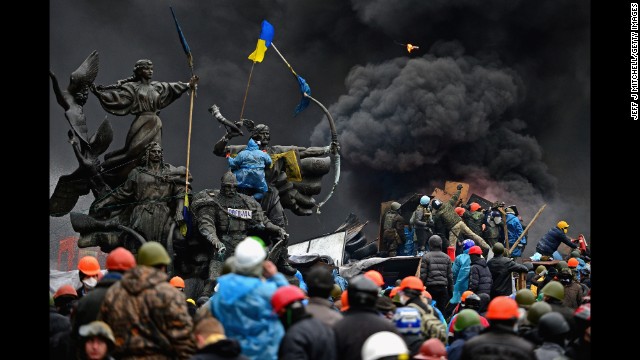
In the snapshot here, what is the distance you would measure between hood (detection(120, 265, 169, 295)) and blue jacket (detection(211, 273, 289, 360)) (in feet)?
1.71

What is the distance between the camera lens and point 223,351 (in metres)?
7.04

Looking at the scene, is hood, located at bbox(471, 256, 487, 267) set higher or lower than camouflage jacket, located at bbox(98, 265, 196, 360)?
higher

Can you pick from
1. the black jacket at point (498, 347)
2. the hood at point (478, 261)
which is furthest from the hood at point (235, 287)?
the hood at point (478, 261)

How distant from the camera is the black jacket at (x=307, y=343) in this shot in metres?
7.37

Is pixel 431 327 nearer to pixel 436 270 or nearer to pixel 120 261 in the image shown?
pixel 120 261

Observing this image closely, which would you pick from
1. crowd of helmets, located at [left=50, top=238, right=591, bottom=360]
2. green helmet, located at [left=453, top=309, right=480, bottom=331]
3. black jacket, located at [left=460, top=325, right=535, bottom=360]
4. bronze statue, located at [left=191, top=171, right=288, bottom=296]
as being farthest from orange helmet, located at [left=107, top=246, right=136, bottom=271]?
bronze statue, located at [left=191, top=171, right=288, bottom=296]

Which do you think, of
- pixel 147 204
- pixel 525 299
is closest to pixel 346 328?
pixel 525 299

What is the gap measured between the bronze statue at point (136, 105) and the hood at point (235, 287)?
8016 mm

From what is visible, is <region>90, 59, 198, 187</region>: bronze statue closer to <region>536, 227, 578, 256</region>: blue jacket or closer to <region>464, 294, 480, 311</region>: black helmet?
<region>464, 294, 480, 311</region>: black helmet

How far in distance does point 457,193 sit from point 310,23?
31.8 feet

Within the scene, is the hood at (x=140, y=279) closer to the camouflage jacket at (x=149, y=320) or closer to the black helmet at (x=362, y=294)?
the camouflage jacket at (x=149, y=320)

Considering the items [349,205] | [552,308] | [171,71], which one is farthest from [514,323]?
[349,205]

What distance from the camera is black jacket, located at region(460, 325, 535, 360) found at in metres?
7.56

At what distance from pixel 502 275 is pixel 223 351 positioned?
940 cm
